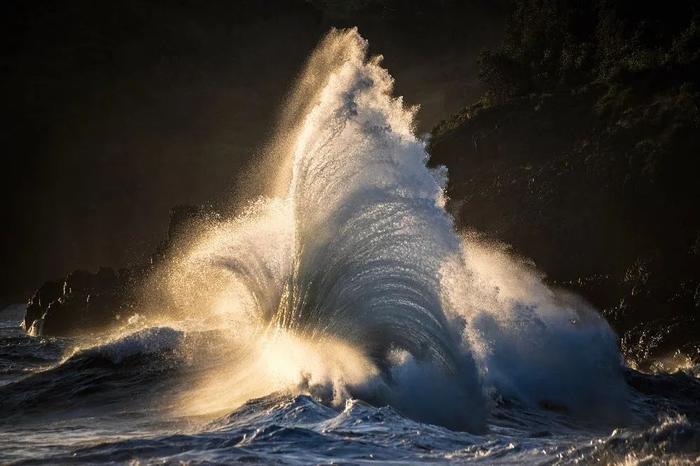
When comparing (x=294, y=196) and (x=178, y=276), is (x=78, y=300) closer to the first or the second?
(x=178, y=276)

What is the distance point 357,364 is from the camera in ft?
52.4

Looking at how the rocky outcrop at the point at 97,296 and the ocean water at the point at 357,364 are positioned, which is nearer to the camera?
the ocean water at the point at 357,364

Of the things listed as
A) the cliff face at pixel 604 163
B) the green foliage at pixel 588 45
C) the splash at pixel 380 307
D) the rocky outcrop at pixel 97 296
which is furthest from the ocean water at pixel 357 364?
the rocky outcrop at pixel 97 296

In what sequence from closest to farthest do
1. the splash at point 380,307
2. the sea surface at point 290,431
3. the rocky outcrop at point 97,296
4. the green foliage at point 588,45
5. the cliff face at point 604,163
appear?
the sea surface at point 290,431
the splash at point 380,307
the cliff face at point 604,163
the green foliage at point 588,45
the rocky outcrop at point 97,296

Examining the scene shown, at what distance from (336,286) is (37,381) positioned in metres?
8.24

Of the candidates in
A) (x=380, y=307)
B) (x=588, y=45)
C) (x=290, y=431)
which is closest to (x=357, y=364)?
(x=380, y=307)

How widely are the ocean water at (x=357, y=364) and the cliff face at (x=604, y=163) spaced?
194 inches

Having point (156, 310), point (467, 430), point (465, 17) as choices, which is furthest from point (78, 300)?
point (465, 17)

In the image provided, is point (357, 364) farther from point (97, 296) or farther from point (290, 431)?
point (97, 296)

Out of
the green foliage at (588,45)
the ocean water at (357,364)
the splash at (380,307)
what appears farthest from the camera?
the green foliage at (588,45)

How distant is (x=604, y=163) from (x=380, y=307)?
18339 millimetres

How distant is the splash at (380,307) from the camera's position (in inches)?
626

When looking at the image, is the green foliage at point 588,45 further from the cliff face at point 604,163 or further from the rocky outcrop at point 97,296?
the rocky outcrop at point 97,296

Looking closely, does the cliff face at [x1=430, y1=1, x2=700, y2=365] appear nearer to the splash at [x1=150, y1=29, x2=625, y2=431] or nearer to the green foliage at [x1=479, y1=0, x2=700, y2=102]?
the green foliage at [x1=479, y1=0, x2=700, y2=102]
